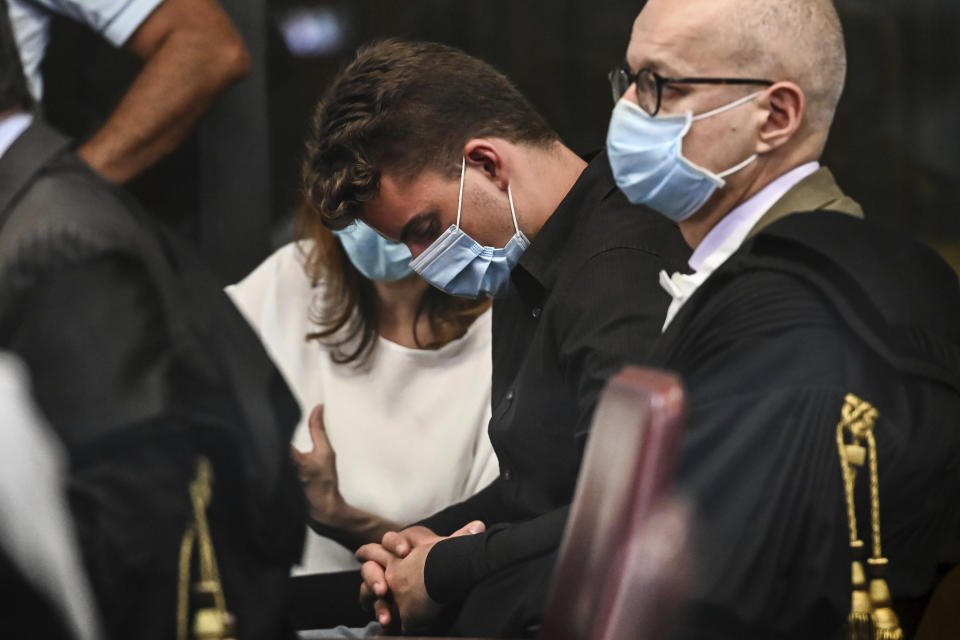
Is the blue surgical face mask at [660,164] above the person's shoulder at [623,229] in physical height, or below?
above

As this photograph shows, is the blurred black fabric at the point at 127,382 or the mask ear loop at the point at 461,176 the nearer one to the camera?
the blurred black fabric at the point at 127,382

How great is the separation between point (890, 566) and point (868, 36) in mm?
816

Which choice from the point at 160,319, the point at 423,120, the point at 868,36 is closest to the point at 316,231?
the point at 423,120

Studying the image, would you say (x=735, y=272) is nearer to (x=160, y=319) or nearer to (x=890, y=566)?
(x=890, y=566)

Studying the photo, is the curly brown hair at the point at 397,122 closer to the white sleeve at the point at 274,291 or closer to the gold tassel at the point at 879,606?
the white sleeve at the point at 274,291

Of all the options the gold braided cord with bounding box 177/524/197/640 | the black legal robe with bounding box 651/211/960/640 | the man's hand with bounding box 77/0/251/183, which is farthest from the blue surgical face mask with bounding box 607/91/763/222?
the gold braided cord with bounding box 177/524/197/640

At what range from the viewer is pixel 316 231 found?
229 centimetres

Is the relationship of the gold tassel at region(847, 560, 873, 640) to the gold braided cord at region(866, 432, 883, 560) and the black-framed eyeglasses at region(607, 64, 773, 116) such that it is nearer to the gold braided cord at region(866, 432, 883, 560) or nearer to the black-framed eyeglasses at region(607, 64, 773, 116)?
the gold braided cord at region(866, 432, 883, 560)

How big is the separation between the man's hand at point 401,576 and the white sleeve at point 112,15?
84cm

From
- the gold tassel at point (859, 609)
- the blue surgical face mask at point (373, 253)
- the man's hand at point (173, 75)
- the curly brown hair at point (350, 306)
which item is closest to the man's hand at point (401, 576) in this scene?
the curly brown hair at point (350, 306)

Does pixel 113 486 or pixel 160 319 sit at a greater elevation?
pixel 160 319

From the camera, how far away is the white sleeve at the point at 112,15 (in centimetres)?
200

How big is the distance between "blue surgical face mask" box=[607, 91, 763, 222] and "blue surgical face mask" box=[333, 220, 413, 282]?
52cm

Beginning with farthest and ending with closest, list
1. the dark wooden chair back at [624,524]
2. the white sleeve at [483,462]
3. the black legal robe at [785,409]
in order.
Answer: the white sleeve at [483,462] → the black legal robe at [785,409] → the dark wooden chair back at [624,524]
